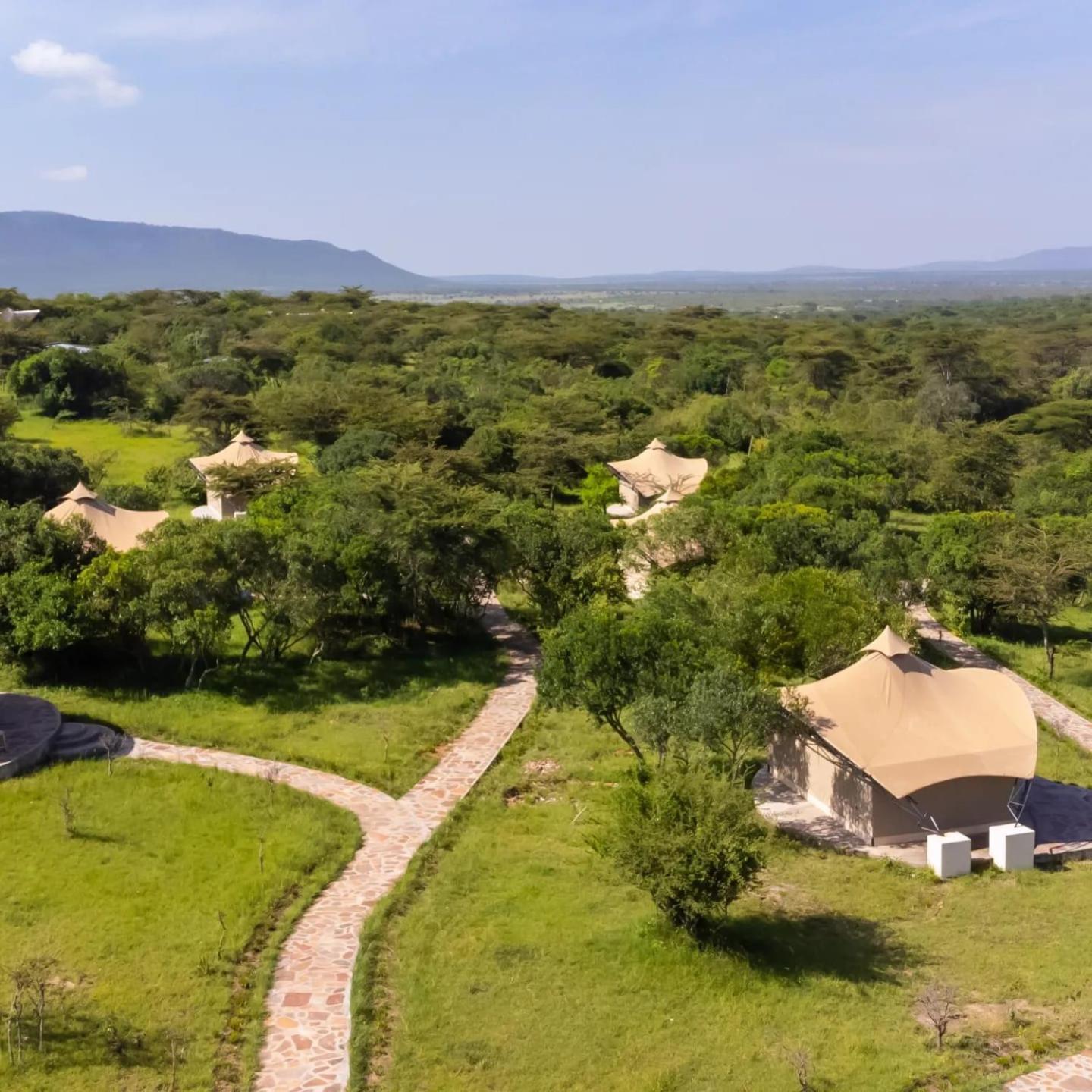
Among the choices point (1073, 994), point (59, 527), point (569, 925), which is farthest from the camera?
point (59, 527)

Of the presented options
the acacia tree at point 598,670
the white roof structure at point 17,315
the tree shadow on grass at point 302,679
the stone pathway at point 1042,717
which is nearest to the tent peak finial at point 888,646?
the acacia tree at point 598,670

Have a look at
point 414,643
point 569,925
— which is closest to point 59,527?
point 414,643

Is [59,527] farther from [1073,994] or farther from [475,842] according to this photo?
[1073,994]

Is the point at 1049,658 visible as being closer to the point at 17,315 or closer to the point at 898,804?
the point at 898,804

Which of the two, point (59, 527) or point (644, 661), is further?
point (59, 527)

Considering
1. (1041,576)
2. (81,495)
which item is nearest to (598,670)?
(1041,576)

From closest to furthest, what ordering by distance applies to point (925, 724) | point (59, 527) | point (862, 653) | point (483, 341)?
→ point (925, 724), point (862, 653), point (59, 527), point (483, 341)

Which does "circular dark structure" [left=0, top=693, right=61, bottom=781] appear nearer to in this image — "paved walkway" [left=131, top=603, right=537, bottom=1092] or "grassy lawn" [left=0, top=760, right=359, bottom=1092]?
"grassy lawn" [left=0, top=760, right=359, bottom=1092]
